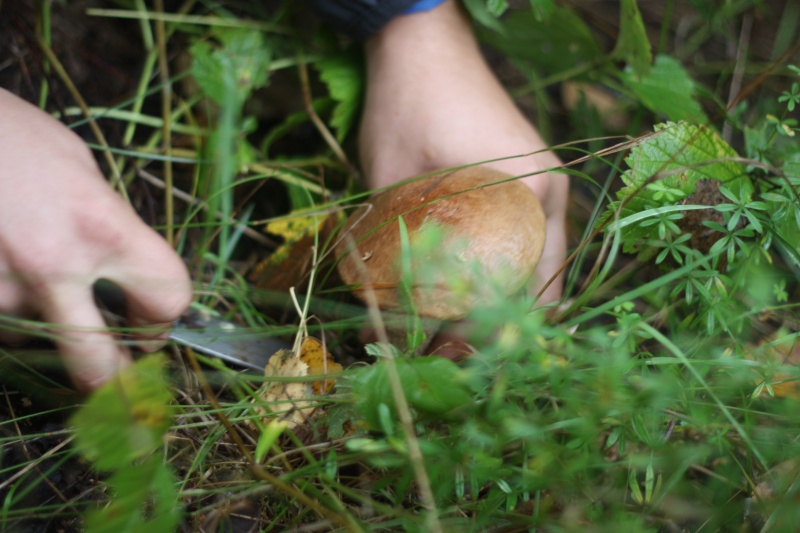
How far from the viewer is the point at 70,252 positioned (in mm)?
854

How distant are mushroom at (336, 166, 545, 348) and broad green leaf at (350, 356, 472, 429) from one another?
0.43 ft

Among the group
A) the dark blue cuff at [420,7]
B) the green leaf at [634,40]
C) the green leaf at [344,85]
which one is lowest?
the green leaf at [344,85]

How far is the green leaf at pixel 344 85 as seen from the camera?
147cm

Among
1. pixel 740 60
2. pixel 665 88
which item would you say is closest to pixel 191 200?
pixel 665 88

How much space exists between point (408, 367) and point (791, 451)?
51 cm

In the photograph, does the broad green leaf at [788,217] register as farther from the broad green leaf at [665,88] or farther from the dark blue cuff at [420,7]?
the dark blue cuff at [420,7]

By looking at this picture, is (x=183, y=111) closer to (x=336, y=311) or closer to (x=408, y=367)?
(x=336, y=311)

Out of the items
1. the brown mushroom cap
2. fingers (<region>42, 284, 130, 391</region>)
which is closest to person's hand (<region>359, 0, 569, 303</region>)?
the brown mushroom cap

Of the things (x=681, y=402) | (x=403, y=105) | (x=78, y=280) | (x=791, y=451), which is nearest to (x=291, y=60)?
(x=403, y=105)

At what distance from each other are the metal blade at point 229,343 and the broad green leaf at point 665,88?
990 mm

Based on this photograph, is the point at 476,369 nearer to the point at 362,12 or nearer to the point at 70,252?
the point at 70,252

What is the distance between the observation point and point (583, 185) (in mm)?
1647

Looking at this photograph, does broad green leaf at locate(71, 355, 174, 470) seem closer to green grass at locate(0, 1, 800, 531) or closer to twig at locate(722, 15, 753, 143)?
green grass at locate(0, 1, 800, 531)

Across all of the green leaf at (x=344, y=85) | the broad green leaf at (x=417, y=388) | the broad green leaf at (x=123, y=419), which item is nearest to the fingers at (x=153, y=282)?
the broad green leaf at (x=123, y=419)
